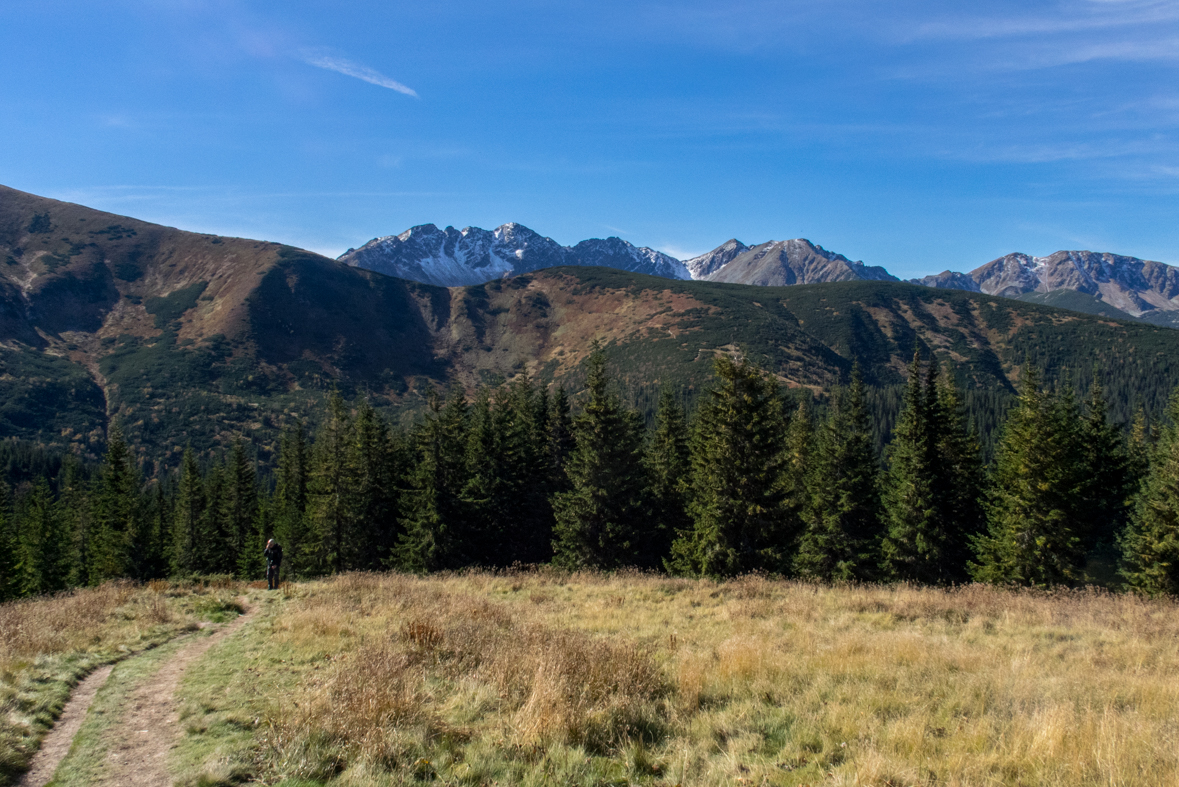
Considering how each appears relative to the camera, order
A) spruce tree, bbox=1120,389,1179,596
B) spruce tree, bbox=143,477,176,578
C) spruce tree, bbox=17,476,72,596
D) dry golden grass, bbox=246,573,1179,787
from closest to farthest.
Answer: dry golden grass, bbox=246,573,1179,787, spruce tree, bbox=1120,389,1179,596, spruce tree, bbox=17,476,72,596, spruce tree, bbox=143,477,176,578

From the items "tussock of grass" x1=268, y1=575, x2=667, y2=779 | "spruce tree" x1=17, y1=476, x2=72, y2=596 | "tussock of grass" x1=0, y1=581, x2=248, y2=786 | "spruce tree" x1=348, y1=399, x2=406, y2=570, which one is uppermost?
"tussock of grass" x1=268, y1=575, x2=667, y2=779

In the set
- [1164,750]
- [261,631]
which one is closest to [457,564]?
[261,631]

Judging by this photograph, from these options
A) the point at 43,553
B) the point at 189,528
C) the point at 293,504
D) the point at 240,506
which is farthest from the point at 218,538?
the point at 43,553

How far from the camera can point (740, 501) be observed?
88.1 feet

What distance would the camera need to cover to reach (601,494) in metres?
31.9

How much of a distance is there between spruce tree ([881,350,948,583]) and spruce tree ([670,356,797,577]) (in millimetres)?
8786

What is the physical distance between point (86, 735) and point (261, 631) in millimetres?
5260

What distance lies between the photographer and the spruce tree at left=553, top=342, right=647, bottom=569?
32188 millimetres

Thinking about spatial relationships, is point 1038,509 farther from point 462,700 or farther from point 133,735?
point 133,735

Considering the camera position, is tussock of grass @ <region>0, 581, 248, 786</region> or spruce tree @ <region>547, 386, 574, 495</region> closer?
tussock of grass @ <region>0, 581, 248, 786</region>

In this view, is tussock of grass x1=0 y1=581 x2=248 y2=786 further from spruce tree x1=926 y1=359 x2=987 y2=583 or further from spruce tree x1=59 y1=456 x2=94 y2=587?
spruce tree x1=59 y1=456 x2=94 y2=587

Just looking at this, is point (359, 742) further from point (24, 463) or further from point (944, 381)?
point (24, 463)

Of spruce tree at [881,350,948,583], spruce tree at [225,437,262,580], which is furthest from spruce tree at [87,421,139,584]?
spruce tree at [881,350,948,583]

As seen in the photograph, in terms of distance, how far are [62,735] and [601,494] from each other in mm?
25913
